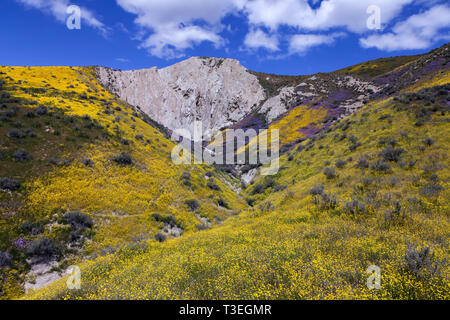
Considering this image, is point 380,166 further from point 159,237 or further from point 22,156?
point 22,156

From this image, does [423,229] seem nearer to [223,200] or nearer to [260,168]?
[223,200]

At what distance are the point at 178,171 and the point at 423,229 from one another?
18956mm

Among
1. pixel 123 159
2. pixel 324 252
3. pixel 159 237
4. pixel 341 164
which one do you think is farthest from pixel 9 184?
pixel 341 164

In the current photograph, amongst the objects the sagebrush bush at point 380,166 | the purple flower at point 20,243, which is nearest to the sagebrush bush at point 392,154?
the sagebrush bush at point 380,166

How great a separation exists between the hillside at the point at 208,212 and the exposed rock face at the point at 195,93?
50081 mm

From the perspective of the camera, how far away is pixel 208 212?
17.6 meters

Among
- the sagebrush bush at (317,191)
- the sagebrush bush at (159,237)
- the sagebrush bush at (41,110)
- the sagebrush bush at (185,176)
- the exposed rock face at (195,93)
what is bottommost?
the sagebrush bush at (159,237)

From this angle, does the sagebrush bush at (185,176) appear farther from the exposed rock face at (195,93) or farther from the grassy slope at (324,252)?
the exposed rock face at (195,93)

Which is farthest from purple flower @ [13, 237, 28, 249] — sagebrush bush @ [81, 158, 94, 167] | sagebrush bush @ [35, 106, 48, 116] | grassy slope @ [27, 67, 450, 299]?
sagebrush bush @ [35, 106, 48, 116]

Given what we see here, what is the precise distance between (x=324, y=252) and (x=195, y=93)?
8520cm

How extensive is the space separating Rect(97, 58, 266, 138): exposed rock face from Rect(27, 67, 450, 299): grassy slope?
219 feet

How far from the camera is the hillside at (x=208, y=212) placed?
559 cm

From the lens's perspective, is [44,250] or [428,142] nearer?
[44,250]

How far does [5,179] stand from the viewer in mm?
11562
